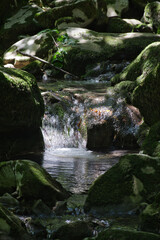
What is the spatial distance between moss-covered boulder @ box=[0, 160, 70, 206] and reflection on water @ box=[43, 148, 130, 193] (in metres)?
0.64

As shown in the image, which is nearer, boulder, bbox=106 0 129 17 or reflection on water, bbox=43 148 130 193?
reflection on water, bbox=43 148 130 193

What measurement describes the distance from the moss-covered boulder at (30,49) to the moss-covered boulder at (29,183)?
10867mm

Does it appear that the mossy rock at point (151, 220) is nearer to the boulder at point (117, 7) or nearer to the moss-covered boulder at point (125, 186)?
the moss-covered boulder at point (125, 186)

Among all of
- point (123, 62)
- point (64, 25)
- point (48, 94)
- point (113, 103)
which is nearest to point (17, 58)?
point (64, 25)

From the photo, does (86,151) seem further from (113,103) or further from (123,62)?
(123,62)

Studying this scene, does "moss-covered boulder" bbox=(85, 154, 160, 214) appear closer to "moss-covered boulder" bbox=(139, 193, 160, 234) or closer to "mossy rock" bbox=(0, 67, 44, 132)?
"moss-covered boulder" bbox=(139, 193, 160, 234)

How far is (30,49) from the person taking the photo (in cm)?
1503

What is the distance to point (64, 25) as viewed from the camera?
16.6 metres

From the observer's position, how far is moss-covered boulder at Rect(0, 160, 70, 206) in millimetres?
4004

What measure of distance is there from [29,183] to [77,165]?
8.39 feet

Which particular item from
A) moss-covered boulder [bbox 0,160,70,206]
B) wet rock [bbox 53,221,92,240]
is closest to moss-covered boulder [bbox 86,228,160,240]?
wet rock [bbox 53,221,92,240]

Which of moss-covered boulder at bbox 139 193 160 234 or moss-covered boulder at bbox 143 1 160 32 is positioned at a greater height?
moss-covered boulder at bbox 143 1 160 32

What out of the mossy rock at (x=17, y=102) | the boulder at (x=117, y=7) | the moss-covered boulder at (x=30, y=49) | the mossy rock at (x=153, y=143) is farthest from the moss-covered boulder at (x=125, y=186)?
the boulder at (x=117, y=7)

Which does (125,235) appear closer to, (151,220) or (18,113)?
(151,220)
